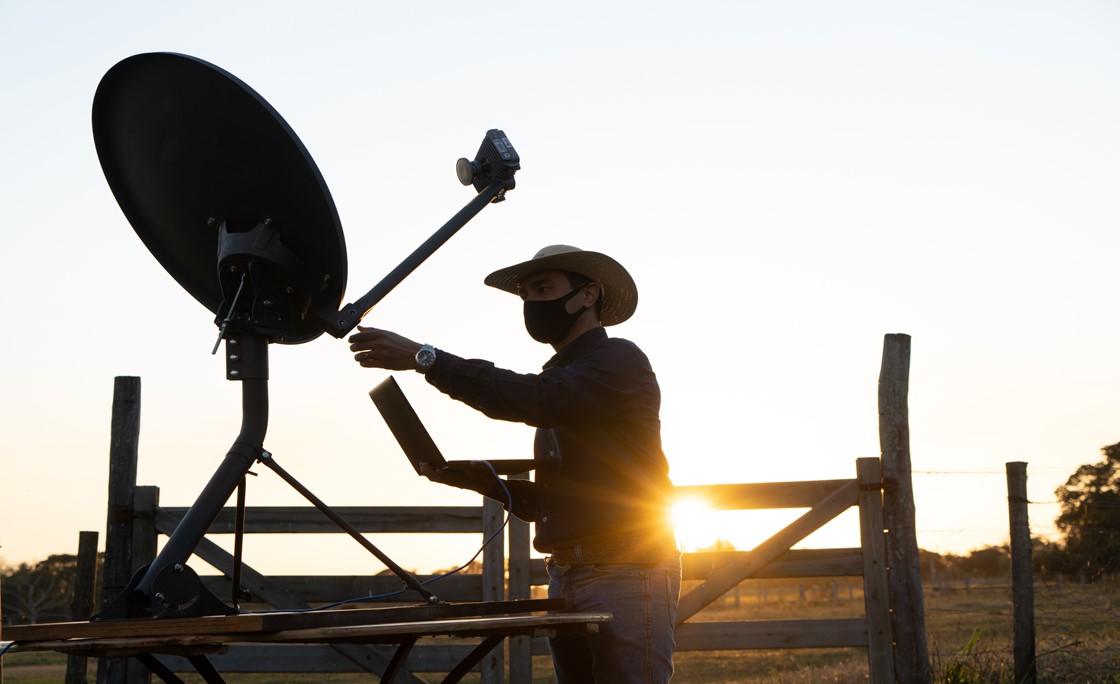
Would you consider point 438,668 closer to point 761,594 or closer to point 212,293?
point 212,293

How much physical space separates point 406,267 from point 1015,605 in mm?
5954

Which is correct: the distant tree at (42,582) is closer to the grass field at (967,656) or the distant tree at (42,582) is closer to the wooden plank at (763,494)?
the grass field at (967,656)

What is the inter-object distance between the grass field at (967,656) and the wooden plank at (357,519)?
11.2 ft

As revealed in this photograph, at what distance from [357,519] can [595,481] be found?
13.5ft

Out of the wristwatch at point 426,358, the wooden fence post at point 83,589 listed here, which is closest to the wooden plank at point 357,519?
the wooden fence post at point 83,589

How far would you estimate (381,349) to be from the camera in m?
3.21

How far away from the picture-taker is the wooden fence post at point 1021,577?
754 centimetres

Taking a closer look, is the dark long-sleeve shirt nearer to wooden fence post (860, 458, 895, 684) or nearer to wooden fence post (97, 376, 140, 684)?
wooden fence post (860, 458, 895, 684)

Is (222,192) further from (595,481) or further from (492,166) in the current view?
(595,481)

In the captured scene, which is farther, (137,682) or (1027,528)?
(1027,528)

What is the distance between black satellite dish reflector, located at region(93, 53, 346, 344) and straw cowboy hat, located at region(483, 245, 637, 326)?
881mm

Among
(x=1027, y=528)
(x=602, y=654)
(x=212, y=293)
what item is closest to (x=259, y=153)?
(x=212, y=293)

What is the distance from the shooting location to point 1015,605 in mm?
7613

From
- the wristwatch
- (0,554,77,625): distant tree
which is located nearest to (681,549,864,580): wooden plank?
the wristwatch
